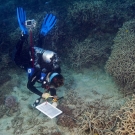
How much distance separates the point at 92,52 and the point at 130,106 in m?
4.37

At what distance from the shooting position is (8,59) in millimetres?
9102

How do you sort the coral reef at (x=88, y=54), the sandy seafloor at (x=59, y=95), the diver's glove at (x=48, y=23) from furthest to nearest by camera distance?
the coral reef at (x=88, y=54), the diver's glove at (x=48, y=23), the sandy seafloor at (x=59, y=95)

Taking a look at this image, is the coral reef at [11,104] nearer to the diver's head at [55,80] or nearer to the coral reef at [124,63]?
the diver's head at [55,80]

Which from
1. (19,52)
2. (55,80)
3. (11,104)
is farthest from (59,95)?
(55,80)

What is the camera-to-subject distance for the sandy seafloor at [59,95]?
5891mm

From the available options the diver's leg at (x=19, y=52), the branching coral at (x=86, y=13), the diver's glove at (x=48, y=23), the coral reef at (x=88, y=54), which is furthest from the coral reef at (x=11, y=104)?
the branching coral at (x=86, y=13)

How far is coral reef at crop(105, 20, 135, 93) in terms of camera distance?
6.71 m

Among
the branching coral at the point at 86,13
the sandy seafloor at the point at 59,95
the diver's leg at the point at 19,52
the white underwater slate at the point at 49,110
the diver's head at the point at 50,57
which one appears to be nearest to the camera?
the white underwater slate at the point at 49,110

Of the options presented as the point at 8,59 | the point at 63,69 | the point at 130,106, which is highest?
the point at 130,106

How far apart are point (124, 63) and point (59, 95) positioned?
8.76 ft

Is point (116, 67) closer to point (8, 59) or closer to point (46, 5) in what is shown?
point (8, 59)

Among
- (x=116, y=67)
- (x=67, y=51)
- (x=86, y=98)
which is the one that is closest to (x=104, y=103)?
(x=86, y=98)

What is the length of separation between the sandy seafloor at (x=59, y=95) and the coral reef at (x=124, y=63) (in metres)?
0.47

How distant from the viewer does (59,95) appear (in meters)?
7.35
